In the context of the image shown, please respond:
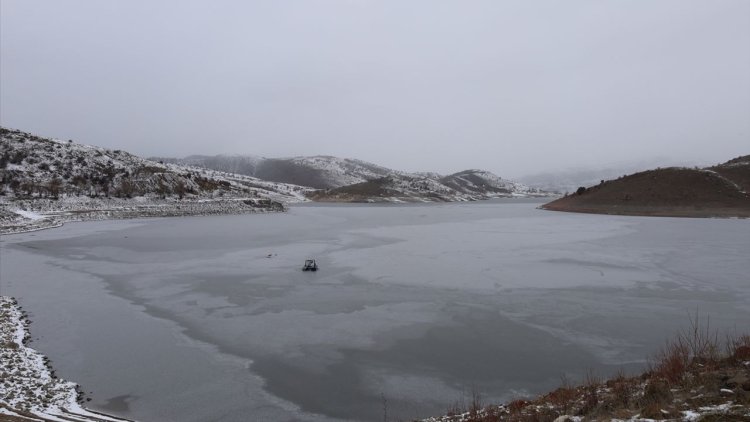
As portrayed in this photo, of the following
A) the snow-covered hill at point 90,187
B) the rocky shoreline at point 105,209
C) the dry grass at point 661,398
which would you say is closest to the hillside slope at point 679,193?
the rocky shoreline at point 105,209

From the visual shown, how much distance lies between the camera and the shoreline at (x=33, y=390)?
8.39m

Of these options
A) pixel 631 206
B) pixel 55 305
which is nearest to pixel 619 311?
pixel 55 305

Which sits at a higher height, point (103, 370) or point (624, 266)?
point (624, 266)

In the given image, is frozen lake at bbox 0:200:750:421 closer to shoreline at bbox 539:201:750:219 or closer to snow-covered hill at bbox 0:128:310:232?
shoreline at bbox 539:201:750:219

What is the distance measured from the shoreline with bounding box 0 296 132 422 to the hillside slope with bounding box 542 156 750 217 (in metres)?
67.1

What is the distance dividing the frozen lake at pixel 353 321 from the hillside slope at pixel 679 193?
34783 mm

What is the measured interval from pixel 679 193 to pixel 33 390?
7237 cm

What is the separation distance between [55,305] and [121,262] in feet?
35.7

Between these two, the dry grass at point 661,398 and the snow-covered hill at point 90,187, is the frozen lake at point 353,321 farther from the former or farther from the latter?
the snow-covered hill at point 90,187

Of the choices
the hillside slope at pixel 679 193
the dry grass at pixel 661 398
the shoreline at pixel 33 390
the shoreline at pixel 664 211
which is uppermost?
the hillside slope at pixel 679 193

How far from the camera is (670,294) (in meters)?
17.0

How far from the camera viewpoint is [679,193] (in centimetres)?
6209

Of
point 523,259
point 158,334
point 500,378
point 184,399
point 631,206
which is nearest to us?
point 184,399

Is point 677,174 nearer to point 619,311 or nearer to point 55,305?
point 619,311
